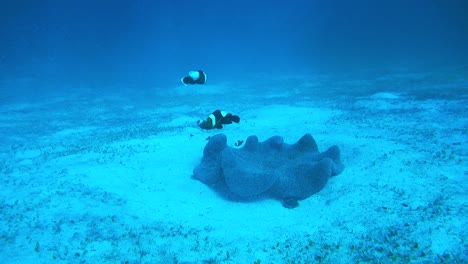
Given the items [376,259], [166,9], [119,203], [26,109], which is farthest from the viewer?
[166,9]

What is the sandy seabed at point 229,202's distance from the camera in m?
3.83

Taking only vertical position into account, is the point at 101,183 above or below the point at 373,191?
above

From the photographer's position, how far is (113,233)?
4.27 metres

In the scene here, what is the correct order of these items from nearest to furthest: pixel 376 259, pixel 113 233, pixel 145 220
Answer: pixel 376 259
pixel 113 233
pixel 145 220

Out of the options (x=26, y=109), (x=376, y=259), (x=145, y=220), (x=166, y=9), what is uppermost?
(x=166, y=9)

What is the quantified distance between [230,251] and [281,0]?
109m

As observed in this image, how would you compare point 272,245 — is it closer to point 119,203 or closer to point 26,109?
point 119,203

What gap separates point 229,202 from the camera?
539 cm

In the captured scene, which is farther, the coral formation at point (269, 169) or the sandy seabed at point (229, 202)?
the coral formation at point (269, 169)

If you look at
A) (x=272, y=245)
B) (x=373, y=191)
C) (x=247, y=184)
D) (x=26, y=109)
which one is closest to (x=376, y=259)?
(x=272, y=245)

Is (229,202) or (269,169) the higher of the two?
(269,169)

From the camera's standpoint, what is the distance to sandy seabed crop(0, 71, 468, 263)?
12.6 feet

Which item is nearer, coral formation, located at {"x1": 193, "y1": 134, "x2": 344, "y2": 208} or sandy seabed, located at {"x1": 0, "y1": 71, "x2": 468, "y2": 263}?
sandy seabed, located at {"x1": 0, "y1": 71, "x2": 468, "y2": 263}

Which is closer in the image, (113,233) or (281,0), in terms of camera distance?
(113,233)
